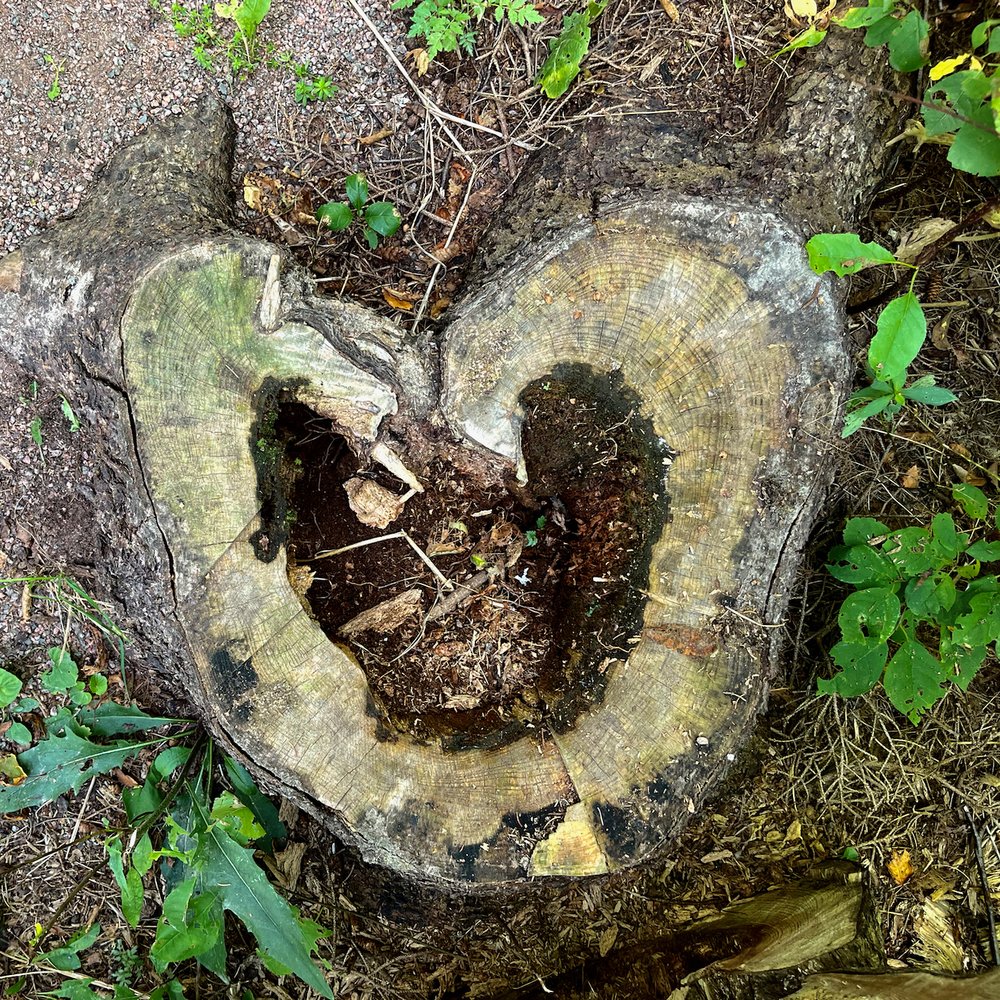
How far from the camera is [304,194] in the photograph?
2072 mm

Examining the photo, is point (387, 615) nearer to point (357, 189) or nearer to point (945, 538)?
point (357, 189)

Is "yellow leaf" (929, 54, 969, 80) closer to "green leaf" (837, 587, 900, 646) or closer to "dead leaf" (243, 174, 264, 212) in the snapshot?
"green leaf" (837, 587, 900, 646)

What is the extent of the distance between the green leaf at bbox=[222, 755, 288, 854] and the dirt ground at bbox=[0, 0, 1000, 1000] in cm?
7

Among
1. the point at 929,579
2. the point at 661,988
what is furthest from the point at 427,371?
the point at 661,988

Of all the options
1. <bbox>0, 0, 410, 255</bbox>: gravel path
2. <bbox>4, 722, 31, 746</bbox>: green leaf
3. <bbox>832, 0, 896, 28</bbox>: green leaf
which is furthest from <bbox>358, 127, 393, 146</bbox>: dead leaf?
<bbox>4, 722, 31, 746</bbox>: green leaf

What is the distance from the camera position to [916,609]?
1.83 metres

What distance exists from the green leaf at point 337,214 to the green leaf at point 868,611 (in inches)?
66.3

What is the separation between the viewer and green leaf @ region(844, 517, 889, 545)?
191cm

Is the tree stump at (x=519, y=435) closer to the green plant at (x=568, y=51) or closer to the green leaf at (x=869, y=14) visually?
the green leaf at (x=869, y=14)

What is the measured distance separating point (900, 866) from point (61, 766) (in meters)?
2.51

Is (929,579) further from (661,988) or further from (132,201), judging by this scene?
(132,201)

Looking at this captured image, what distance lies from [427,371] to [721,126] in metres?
1.07

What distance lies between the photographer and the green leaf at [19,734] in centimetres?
215

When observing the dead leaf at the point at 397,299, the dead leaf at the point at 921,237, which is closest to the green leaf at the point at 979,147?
the dead leaf at the point at 921,237
